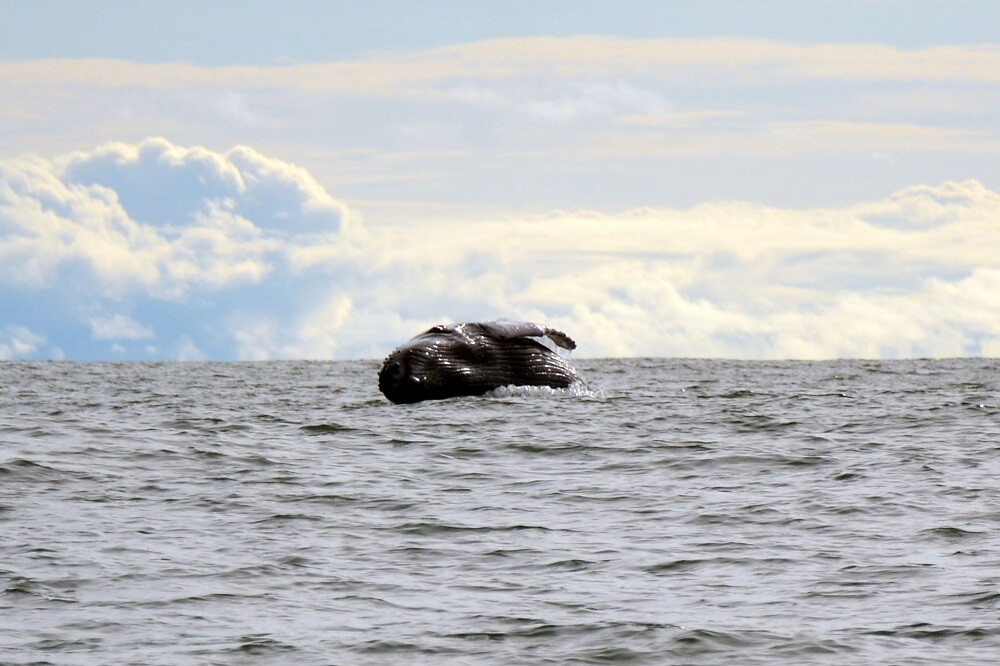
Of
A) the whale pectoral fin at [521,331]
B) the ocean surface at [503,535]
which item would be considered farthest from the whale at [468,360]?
the ocean surface at [503,535]

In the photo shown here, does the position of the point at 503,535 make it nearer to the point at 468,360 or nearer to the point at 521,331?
the point at 468,360

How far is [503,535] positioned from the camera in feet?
38.4

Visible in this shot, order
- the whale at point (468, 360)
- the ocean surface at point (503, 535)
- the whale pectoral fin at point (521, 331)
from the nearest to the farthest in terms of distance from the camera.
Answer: the ocean surface at point (503, 535)
the whale at point (468, 360)
the whale pectoral fin at point (521, 331)

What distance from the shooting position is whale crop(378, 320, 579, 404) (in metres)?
22.2

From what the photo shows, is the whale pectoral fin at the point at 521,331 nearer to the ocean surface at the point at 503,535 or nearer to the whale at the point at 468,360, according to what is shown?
the whale at the point at 468,360

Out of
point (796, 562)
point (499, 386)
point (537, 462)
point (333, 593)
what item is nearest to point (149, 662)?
point (333, 593)

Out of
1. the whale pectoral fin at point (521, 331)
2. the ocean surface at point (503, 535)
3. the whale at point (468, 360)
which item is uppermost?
the whale pectoral fin at point (521, 331)

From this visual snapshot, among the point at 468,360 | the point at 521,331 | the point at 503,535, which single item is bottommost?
the point at 503,535

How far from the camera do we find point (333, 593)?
9711 millimetres

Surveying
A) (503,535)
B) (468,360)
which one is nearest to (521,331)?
(468,360)

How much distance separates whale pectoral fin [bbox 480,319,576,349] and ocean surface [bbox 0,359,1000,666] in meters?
1.21

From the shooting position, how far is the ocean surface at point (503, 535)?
27.7ft

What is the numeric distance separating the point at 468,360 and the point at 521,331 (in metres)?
1.03

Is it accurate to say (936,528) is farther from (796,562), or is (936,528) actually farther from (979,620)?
(979,620)
